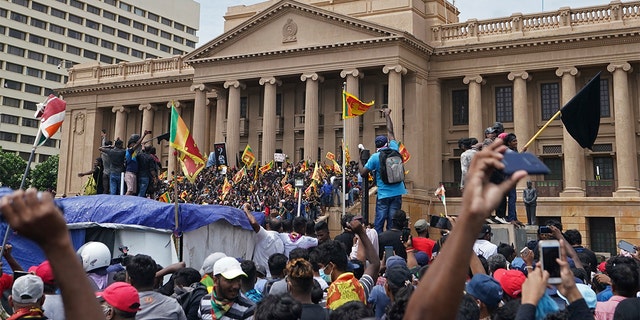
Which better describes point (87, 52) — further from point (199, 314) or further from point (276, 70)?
point (199, 314)

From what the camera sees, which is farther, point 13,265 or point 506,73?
point 506,73

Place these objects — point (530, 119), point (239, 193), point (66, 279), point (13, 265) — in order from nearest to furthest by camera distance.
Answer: point (66, 279), point (13, 265), point (239, 193), point (530, 119)

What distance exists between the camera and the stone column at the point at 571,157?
36.1m

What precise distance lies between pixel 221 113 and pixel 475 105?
59.7 feet

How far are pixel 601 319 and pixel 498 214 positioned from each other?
8.48 m

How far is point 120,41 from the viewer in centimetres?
9281

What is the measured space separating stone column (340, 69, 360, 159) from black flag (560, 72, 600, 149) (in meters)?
27.7

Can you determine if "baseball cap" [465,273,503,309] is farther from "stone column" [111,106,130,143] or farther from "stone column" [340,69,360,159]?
"stone column" [111,106,130,143]

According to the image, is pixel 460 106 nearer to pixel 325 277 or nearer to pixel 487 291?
pixel 325 277

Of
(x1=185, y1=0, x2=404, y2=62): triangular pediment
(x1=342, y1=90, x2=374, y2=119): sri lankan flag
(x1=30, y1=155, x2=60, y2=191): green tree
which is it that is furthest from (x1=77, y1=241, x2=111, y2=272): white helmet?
(x1=30, y1=155, x2=60, y2=191): green tree

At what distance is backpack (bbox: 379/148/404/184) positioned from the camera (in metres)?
11.6

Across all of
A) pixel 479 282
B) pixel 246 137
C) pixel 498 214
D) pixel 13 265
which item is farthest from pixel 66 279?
pixel 246 137

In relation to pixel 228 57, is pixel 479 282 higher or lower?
lower

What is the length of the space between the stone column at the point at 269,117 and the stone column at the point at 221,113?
4.43 m
